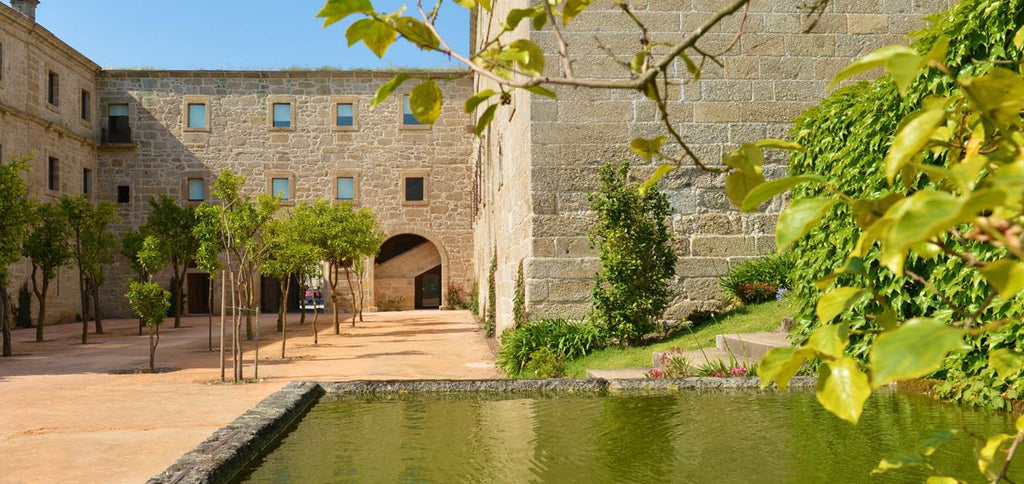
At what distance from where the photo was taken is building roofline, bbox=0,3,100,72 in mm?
20609

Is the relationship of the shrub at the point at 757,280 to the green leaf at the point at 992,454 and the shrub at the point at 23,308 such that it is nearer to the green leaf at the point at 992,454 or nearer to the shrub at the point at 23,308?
the green leaf at the point at 992,454

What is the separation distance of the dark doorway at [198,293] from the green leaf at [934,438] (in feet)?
96.6

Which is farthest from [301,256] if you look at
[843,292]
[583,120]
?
[843,292]

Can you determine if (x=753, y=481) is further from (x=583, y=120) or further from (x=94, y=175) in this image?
(x=94, y=175)

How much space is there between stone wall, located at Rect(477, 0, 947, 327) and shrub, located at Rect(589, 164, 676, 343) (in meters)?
0.39

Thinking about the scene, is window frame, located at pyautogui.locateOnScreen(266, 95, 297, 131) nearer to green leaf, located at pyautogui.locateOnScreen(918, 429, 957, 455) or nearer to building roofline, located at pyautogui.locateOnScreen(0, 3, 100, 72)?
building roofline, located at pyautogui.locateOnScreen(0, 3, 100, 72)

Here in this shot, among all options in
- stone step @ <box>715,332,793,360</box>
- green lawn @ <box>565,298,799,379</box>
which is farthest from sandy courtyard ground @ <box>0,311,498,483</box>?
stone step @ <box>715,332,793,360</box>

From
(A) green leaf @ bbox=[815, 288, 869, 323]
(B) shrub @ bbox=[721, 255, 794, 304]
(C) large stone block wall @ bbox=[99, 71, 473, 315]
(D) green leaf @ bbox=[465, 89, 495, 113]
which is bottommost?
(B) shrub @ bbox=[721, 255, 794, 304]

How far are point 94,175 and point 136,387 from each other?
66.8ft

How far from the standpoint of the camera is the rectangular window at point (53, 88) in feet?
77.0

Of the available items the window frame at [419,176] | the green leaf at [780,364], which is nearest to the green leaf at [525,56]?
the green leaf at [780,364]

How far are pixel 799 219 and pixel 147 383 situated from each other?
30.3ft

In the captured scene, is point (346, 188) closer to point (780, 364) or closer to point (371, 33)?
point (371, 33)

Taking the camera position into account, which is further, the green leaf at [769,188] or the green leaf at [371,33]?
the green leaf at [371,33]
